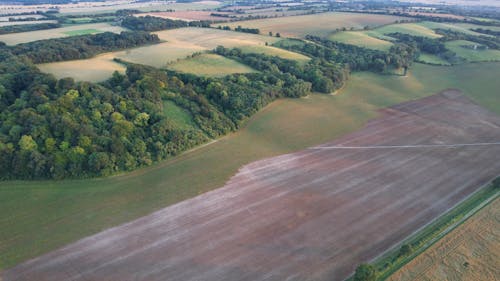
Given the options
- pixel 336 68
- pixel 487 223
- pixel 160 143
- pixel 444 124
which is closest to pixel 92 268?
pixel 160 143

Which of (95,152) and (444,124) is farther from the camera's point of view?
(444,124)

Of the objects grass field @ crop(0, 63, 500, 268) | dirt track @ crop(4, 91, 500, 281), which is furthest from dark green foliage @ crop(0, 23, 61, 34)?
dirt track @ crop(4, 91, 500, 281)

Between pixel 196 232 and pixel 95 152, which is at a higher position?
pixel 95 152

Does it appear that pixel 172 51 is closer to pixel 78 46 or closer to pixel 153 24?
pixel 78 46

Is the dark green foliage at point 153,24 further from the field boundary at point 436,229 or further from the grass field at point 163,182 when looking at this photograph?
the field boundary at point 436,229

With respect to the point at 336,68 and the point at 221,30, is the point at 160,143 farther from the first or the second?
the point at 221,30

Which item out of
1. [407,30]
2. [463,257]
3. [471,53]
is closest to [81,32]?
[407,30]
